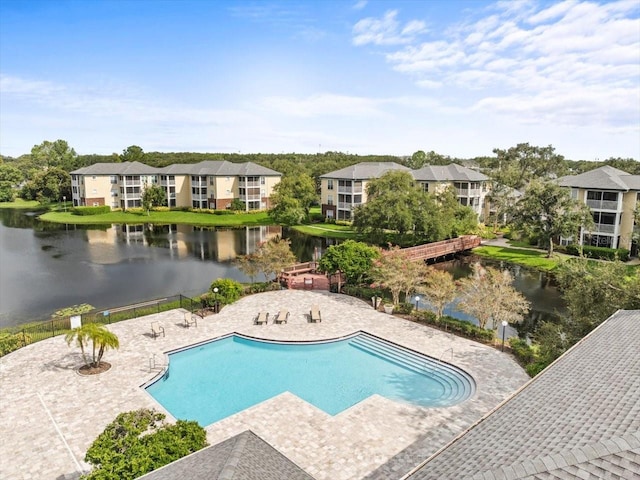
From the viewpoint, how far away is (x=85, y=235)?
4956cm

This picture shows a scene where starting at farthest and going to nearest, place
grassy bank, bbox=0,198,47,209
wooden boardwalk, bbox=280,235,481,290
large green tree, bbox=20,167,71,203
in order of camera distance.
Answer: large green tree, bbox=20,167,71,203
grassy bank, bbox=0,198,47,209
wooden boardwalk, bbox=280,235,481,290

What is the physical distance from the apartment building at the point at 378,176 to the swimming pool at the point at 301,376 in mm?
34530

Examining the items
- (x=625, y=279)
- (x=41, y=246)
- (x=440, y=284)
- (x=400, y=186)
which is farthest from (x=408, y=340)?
(x=41, y=246)

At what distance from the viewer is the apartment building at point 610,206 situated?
39.1 meters

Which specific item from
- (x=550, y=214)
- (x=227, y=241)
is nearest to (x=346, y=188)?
(x=227, y=241)

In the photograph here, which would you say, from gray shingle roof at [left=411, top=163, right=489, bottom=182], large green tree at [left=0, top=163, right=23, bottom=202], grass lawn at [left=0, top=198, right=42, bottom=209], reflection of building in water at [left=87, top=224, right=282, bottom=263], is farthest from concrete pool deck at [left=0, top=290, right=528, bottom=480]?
large green tree at [left=0, top=163, right=23, bottom=202]

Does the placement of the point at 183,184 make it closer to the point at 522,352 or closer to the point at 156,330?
the point at 156,330

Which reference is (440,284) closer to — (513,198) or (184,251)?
(184,251)

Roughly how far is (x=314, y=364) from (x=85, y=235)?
40.9 metres

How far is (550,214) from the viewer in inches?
1560

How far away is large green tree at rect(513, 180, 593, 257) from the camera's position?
127 feet

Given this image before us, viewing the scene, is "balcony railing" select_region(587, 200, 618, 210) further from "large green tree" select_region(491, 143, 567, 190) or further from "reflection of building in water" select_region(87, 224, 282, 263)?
"reflection of building in water" select_region(87, 224, 282, 263)

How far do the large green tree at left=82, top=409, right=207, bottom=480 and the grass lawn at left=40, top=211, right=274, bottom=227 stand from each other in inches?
1940

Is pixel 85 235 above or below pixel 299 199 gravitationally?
below
